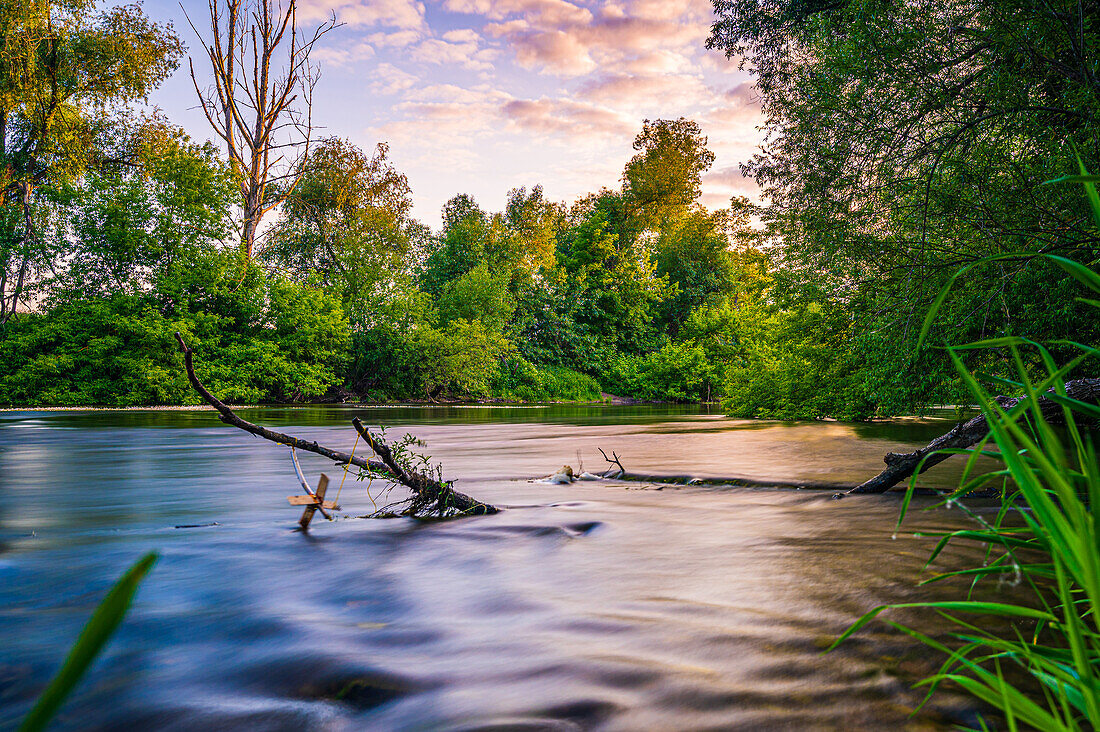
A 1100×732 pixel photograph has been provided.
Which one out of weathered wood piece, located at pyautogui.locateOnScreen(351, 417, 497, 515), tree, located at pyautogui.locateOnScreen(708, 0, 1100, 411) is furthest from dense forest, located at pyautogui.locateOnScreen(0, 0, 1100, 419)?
weathered wood piece, located at pyautogui.locateOnScreen(351, 417, 497, 515)

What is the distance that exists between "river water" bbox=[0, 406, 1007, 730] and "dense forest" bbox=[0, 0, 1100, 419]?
1.33 metres

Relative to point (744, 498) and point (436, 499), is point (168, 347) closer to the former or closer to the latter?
point (436, 499)

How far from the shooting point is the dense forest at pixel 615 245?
251 inches

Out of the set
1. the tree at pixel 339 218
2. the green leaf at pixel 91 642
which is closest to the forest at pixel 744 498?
the green leaf at pixel 91 642

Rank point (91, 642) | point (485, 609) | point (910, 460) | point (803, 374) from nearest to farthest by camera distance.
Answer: point (91, 642) → point (485, 609) → point (910, 460) → point (803, 374)

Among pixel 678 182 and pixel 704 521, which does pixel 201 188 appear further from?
pixel 678 182

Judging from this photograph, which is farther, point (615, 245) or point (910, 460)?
point (615, 245)

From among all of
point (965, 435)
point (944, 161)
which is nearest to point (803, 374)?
point (944, 161)

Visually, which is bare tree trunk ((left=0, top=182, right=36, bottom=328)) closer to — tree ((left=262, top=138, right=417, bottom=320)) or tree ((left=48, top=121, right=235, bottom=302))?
tree ((left=48, top=121, right=235, bottom=302))

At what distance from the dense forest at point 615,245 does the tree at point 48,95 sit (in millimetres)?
82

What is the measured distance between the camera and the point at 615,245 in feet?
135

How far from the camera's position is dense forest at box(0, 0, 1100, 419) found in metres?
6.37

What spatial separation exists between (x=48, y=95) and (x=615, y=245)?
27802 millimetres

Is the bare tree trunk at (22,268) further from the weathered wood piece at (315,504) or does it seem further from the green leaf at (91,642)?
the green leaf at (91,642)
